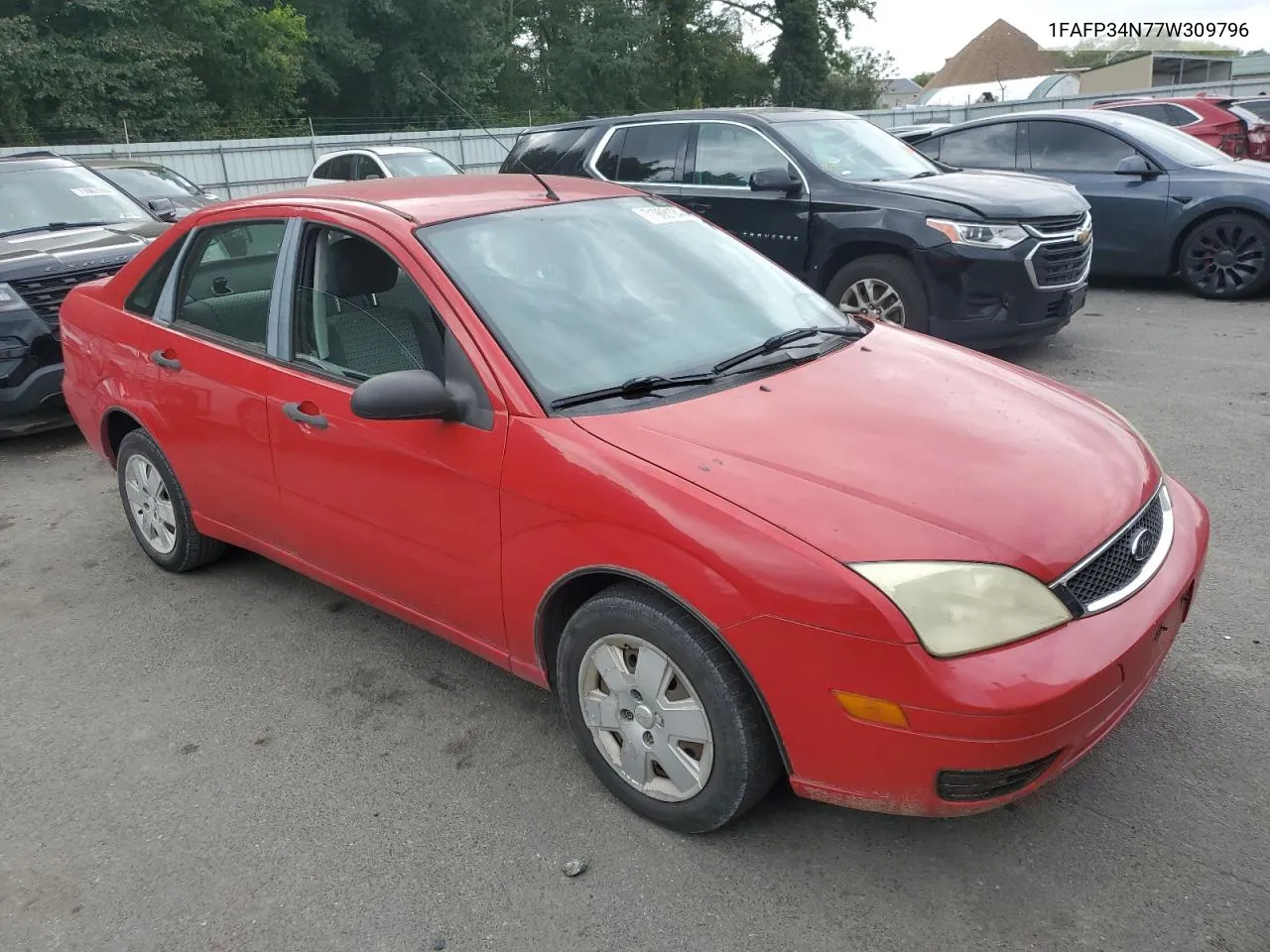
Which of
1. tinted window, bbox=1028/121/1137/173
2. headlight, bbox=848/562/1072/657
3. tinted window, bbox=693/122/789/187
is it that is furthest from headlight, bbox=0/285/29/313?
Result: tinted window, bbox=1028/121/1137/173

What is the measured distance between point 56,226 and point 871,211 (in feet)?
19.3

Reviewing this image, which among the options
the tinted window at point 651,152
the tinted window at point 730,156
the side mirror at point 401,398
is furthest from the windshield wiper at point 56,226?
the side mirror at point 401,398

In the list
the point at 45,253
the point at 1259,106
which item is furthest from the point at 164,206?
the point at 1259,106

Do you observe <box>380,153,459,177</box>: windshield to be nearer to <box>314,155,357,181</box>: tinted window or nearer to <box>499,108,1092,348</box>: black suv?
<box>314,155,357,181</box>: tinted window

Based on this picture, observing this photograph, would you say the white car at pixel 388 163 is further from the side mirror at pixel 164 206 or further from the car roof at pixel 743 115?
the car roof at pixel 743 115

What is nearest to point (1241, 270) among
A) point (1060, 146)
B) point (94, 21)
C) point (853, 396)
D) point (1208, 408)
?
point (1060, 146)

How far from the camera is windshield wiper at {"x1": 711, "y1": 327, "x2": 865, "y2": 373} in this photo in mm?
3219

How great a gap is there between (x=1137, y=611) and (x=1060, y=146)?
8.51 meters

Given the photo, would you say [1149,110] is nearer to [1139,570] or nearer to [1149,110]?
[1149,110]

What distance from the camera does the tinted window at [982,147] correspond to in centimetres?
1009

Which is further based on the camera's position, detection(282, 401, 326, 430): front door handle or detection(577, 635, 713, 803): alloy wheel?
detection(282, 401, 326, 430): front door handle

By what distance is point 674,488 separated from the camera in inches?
101

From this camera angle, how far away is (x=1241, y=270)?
9.13 metres

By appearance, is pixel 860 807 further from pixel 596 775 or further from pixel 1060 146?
pixel 1060 146
